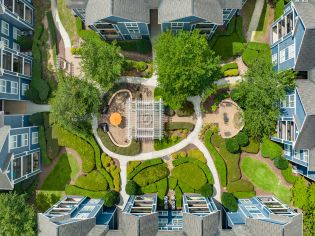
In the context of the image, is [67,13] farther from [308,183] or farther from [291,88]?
[308,183]

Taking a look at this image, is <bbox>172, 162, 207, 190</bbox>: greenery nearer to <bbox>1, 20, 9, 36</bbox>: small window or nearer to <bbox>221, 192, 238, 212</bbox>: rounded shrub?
<bbox>221, 192, 238, 212</bbox>: rounded shrub

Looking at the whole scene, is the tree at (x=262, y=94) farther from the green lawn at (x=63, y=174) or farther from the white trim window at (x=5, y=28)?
the white trim window at (x=5, y=28)

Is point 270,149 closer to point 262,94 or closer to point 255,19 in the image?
point 262,94

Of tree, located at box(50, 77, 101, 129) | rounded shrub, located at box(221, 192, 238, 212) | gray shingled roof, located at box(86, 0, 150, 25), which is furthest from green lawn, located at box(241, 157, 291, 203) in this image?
gray shingled roof, located at box(86, 0, 150, 25)

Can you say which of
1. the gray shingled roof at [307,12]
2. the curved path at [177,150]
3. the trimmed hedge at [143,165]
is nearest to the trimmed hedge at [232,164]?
the curved path at [177,150]

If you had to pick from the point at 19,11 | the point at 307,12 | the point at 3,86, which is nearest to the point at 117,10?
the point at 19,11
